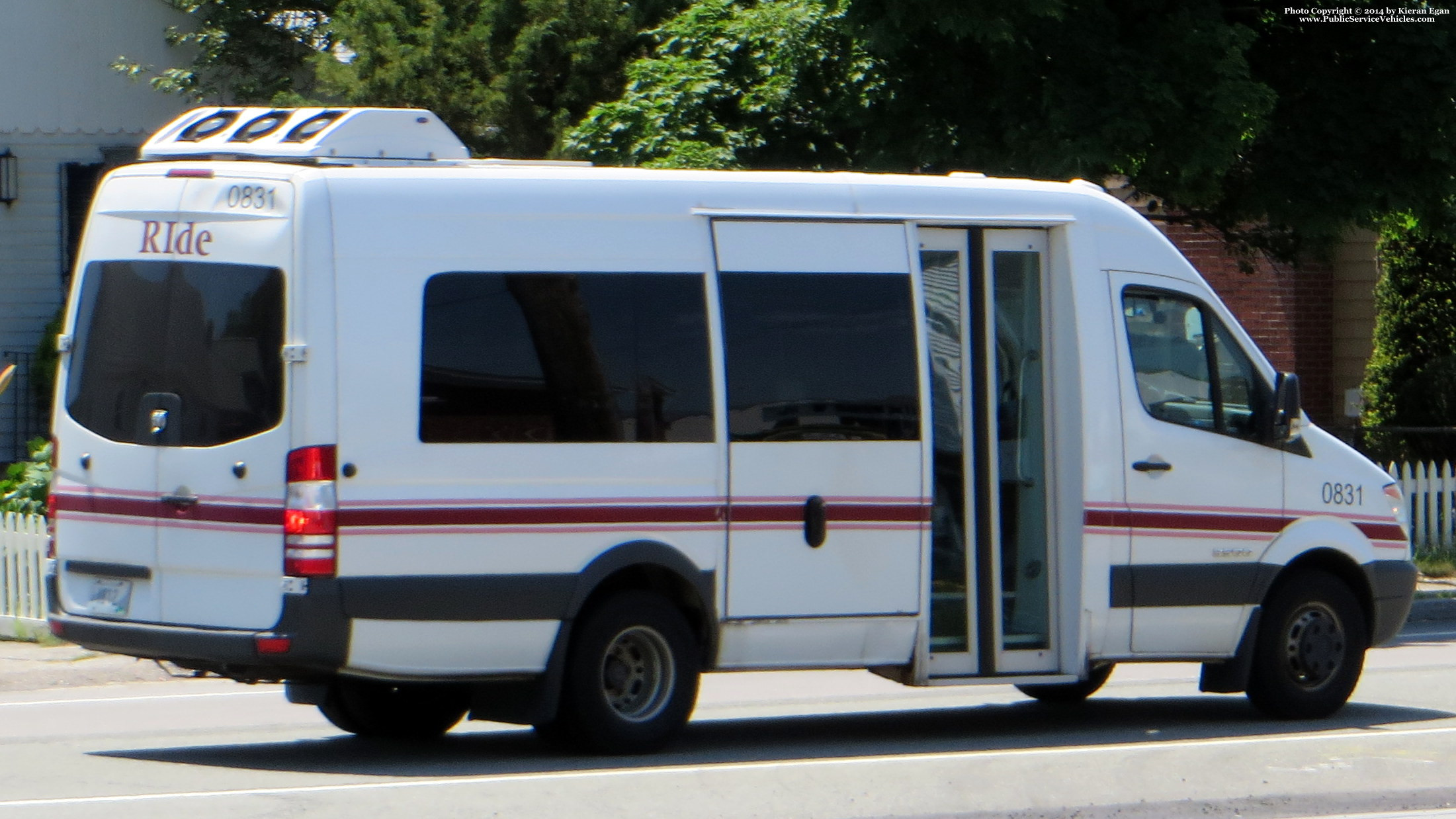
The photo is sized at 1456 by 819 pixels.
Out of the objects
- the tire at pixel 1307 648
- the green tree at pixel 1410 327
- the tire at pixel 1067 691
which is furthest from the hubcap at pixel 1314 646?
the green tree at pixel 1410 327

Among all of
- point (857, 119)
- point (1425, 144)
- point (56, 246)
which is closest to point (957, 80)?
point (857, 119)

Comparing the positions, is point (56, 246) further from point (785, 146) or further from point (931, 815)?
point (931, 815)

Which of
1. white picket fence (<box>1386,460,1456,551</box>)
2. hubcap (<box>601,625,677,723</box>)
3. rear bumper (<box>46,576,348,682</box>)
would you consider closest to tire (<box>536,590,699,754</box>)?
hubcap (<box>601,625,677,723</box>)

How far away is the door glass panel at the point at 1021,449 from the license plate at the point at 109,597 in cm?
378

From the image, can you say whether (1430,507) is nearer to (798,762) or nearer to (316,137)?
(798,762)

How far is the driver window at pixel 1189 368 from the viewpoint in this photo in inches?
375

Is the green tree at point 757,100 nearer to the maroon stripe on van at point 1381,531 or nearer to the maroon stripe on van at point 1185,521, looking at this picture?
the maroon stripe on van at point 1381,531

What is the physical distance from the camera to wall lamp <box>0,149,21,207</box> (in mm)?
18750

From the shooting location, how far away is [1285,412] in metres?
9.70

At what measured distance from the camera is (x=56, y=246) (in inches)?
754

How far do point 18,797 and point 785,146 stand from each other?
997cm

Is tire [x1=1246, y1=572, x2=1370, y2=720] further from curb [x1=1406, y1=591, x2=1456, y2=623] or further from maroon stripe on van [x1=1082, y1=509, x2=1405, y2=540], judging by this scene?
curb [x1=1406, y1=591, x2=1456, y2=623]

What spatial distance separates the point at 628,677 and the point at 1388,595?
3.97 metres

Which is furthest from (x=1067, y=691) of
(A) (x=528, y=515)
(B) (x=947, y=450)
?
(A) (x=528, y=515)
